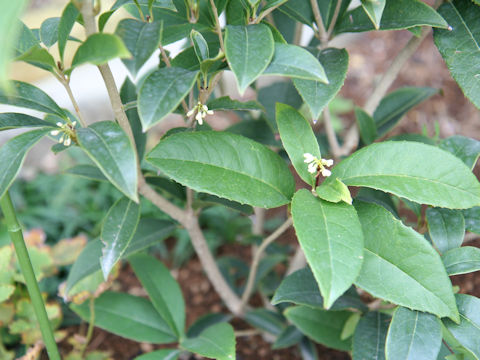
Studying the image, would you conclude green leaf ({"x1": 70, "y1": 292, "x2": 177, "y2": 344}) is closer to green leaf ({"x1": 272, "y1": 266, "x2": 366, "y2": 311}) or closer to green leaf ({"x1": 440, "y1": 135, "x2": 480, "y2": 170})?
green leaf ({"x1": 272, "y1": 266, "x2": 366, "y2": 311})

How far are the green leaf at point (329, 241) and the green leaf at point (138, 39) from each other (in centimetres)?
26

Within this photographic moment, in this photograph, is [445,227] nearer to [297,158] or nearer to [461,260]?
[461,260]

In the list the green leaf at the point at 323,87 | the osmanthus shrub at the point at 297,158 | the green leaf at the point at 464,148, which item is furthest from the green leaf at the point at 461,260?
the green leaf at the point at 323,87

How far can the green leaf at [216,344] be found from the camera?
0.85 metres

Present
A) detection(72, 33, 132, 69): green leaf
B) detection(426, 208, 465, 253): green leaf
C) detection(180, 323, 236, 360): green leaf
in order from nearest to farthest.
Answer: detection(72, 33, 132, 69): green leaf < detection(426, 208, 465, 253): green leaf < detection(180, 323, 236, 360): green leaf

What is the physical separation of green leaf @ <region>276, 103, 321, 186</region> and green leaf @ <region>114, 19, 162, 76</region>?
8.7 inches

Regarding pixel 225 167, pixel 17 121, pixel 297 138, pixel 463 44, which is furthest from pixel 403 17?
pixel 17 121

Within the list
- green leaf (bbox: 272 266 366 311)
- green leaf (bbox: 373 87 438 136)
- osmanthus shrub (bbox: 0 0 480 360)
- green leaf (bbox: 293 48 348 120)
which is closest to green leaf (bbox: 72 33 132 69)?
osmanthus shrub (bbox: 0 0 480 360)

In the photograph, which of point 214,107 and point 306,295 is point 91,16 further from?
point 306,295

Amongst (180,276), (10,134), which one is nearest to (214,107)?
(180,276)

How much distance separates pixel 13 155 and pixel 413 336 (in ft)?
1.90

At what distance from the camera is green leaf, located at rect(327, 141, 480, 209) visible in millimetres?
635

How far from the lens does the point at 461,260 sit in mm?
699

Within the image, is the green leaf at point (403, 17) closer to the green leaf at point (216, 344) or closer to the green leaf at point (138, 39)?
the green leaf at point (138, 39)
